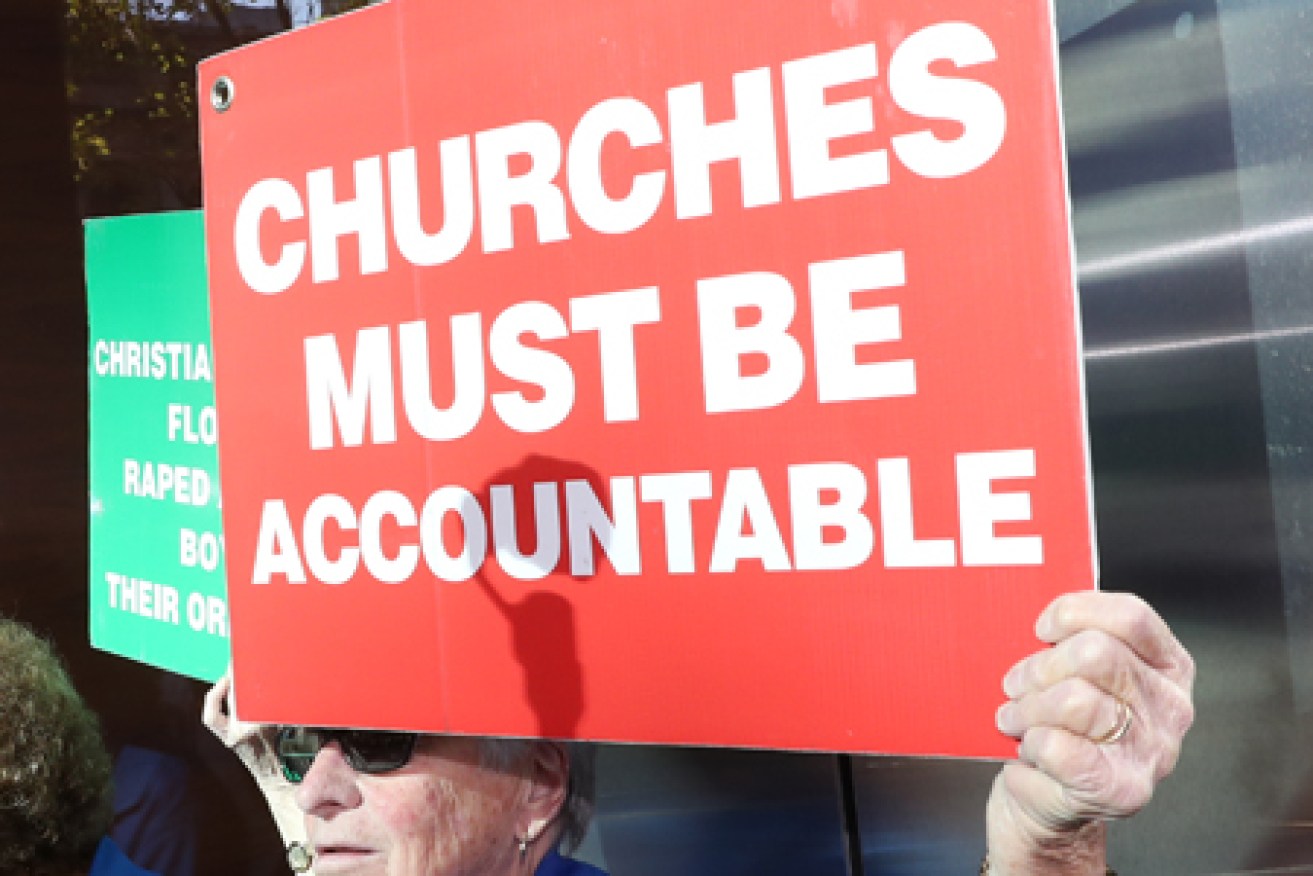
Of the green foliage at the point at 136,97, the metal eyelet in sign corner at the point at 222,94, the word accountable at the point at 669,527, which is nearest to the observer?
the word accountable at the point at 669,527

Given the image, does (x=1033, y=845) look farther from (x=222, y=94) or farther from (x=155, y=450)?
(x=155, y=450)

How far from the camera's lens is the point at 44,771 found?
2.14 meters

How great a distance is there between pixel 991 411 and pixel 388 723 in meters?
0.66

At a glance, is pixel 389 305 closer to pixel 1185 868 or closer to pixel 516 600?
pixel 516 600

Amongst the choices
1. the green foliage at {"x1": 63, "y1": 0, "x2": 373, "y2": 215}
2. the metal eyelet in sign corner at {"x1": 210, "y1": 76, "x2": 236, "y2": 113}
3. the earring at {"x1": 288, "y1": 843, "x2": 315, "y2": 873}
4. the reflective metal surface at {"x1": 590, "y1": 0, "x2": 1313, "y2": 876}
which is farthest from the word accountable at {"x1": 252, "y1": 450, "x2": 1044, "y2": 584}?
the green foliage at {"x1": 63, "y1": 0, "x2": 373, "y2": 215}

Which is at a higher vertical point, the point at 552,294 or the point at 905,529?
the point at 552,294

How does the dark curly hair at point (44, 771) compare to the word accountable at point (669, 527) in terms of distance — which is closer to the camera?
the word accountable at point (669, 527)

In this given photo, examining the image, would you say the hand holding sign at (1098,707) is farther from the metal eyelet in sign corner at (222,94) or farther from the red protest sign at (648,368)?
the metal eyelet in sign corner at (222,94)

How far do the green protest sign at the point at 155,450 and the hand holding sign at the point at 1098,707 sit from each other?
4.38 ft

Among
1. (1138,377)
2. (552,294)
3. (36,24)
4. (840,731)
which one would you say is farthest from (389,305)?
(36,24)

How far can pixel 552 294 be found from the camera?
1.23 meters

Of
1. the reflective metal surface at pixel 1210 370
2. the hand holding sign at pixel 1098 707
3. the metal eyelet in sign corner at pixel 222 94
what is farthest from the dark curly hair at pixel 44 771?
the hand holding sign at pixel 1098 707

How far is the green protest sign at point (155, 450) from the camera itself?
80.4 inches

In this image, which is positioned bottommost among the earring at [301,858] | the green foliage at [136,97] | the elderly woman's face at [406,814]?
the earring at [301,858]
